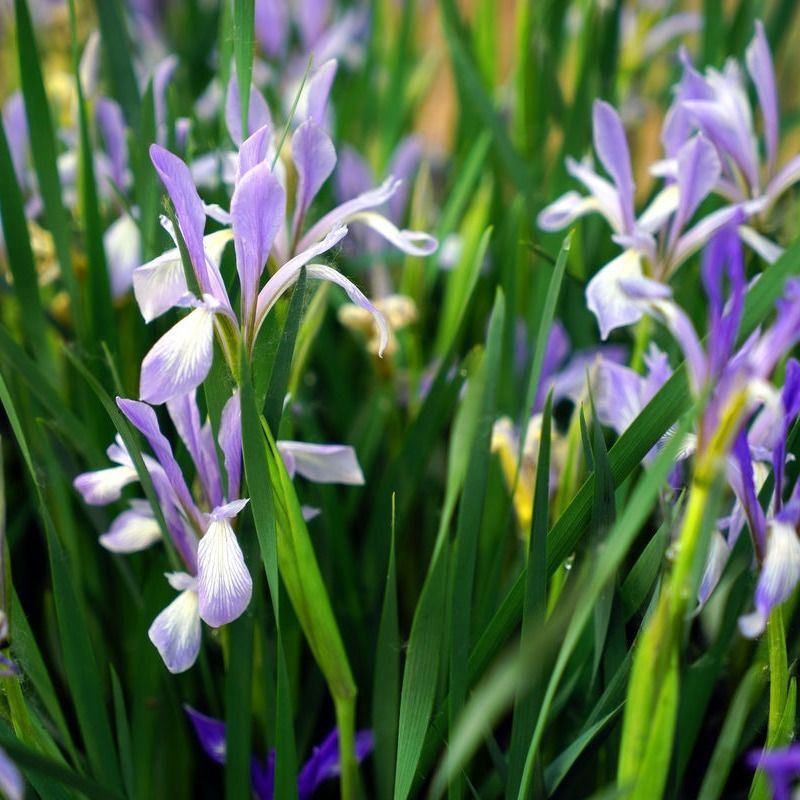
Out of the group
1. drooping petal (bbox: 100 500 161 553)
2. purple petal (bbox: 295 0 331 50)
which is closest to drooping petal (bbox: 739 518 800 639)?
drooping petal (bbox: 100 500 161 553)

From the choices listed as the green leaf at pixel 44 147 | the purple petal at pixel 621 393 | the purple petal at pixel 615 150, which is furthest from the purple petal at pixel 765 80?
the green leaf at pixel 44 147

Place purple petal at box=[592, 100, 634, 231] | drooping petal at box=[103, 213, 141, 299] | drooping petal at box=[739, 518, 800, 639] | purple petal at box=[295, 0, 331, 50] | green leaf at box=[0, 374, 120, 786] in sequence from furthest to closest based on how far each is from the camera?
purple petal at box=[295, 0, 331, 50] → drooping petal at box=[103, 213, 141, 299] → purple petal at box=[592, 100, 634, 231] → green leaf at box=[0, 374, 120, 786] → drooping petal at box=[739, 518, 800, 639]

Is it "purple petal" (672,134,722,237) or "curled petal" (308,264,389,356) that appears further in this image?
"purple petal" (672,134,722,237)

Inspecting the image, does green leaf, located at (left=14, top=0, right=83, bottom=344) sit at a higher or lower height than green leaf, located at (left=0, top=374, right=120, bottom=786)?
higher

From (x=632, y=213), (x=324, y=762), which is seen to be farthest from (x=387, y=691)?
(x=632, y=213)

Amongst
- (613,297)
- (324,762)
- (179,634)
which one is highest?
(613,297)

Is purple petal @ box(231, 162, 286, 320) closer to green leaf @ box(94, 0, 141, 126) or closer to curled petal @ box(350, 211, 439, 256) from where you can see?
curled petal @ box(350, 211, 439, 256)

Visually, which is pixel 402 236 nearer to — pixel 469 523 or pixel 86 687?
pixel 469 523
